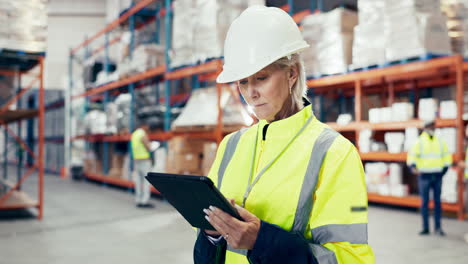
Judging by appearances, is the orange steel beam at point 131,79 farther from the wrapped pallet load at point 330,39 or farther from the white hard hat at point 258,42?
the white hard hat at point 258,42

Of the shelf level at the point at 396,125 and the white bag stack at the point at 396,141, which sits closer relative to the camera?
the shelf level at the point at 396,125

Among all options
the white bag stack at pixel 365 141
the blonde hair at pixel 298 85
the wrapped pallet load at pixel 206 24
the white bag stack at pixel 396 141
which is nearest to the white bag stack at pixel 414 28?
the white bag stack at pixel 396 141

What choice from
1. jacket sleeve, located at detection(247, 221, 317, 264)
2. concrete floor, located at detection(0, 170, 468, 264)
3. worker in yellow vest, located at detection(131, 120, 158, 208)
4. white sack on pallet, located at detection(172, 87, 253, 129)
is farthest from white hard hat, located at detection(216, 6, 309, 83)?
worker in yellow vest, located at detection(131, 120, 158, 208)

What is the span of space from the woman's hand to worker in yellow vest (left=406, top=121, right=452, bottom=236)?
581 cm

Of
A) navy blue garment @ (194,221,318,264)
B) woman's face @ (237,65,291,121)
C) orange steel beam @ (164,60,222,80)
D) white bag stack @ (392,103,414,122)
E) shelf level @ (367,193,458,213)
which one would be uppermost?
orange steel beam @ (164,60,222,80)

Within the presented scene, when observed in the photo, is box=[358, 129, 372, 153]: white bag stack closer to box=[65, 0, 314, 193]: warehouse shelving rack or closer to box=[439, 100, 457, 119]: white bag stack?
box=[439, 100, 457, 119]: white bag stack

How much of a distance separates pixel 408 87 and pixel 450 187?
3.38 metres

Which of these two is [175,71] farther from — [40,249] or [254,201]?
[254,201]

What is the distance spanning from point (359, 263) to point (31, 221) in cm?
750

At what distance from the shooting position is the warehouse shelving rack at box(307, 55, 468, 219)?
7.36m

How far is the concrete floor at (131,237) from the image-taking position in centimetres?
511

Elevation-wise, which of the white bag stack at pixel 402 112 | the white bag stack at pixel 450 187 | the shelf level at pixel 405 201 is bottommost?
the shelf level at pixel 405 201

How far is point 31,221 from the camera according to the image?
7.53 metres

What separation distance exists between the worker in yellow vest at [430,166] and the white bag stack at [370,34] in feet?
5.77
